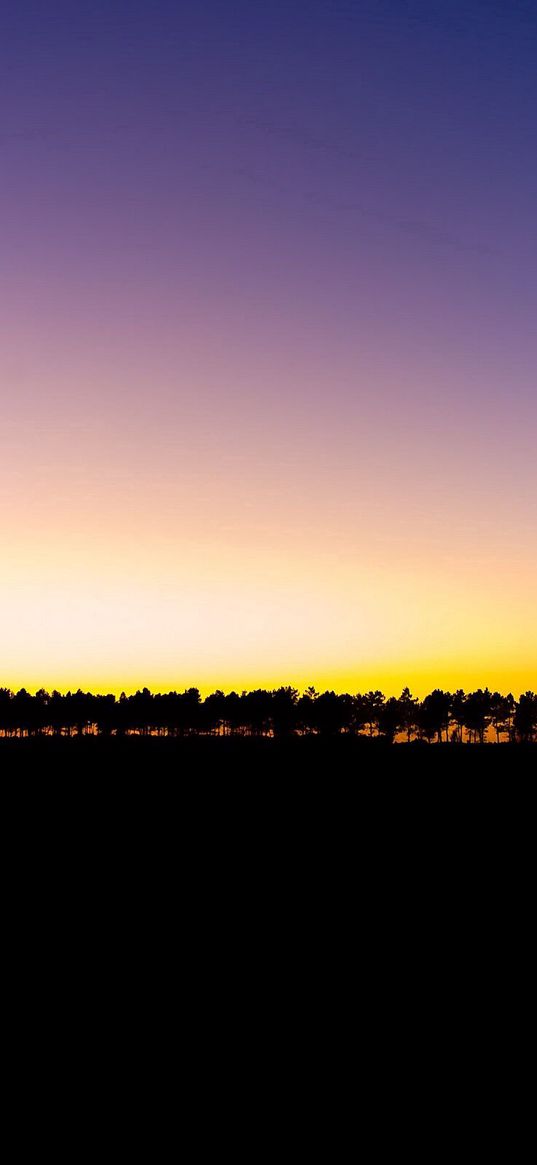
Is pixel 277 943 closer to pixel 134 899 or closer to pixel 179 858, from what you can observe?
pixel 134 899

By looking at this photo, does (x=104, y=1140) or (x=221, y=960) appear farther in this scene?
(x=221, y=960)

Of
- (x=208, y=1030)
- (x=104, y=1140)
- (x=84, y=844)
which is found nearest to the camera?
(x=104, y=1140)

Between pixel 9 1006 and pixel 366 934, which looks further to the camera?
pixel 366 934

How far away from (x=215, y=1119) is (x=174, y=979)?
17.3 ft

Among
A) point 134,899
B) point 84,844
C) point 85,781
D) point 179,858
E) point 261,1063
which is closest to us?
point 261,1063

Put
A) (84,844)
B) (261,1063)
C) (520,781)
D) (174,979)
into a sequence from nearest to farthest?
(261,1063)
(174,979)
(84,844)
(520,781)

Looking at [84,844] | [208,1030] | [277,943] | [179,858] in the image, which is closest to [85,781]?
[84,844]

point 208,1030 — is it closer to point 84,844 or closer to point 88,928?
point 88,928

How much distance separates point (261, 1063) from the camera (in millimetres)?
12750

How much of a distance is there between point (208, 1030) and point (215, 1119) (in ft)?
9.13

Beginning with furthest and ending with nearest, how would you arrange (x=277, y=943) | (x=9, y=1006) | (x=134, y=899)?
(x=134, y=899)
(x=277, y=943)
(x=9, y=1006)

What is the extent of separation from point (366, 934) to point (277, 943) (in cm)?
225

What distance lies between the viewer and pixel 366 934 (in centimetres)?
1912

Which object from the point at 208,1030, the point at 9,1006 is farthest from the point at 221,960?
the point at 9,1006
